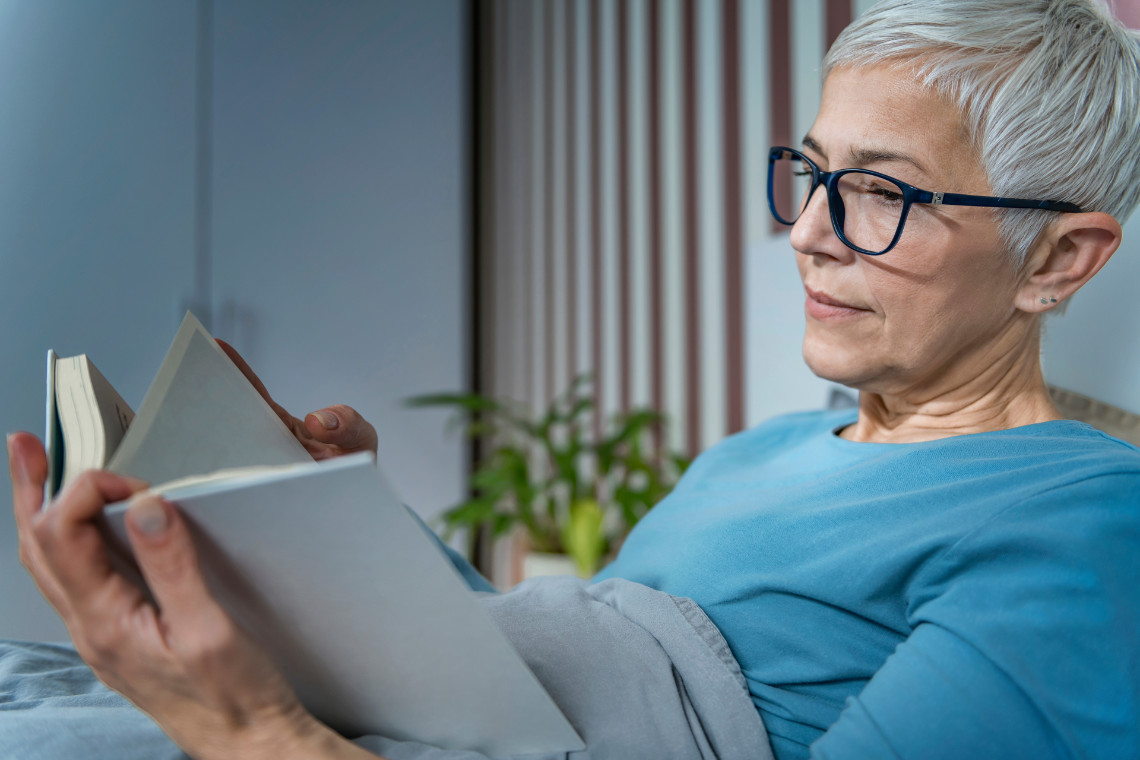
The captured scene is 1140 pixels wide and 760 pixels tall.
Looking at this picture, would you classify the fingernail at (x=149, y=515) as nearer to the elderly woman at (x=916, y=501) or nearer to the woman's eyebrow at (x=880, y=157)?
the elderly woman at (x=916, y=501)

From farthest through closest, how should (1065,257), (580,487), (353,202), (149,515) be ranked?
(353,202) → (580,487) → (1065,257) → (149,515)

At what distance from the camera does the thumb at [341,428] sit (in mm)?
768

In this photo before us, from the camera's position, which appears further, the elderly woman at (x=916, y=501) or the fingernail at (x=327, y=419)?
the fingernail at (x=327, y=419)

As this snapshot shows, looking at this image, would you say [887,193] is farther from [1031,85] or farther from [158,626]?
[158,626]

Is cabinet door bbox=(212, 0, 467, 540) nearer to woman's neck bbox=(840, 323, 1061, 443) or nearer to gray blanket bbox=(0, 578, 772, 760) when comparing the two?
gray blanket bbox=(0, 578, 772, 760)

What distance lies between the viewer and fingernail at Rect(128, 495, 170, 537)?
38 centimetres

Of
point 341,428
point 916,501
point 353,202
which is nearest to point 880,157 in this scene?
point 916,501

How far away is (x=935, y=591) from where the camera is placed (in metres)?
0.58

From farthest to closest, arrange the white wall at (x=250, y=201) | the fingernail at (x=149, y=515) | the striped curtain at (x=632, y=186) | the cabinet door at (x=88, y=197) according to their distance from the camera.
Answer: the striped curtain at (x=632, y=186)
the white wall at (x=250, y=201)
the cabinet door at (x=88, y=197)
the fingernail at (x=149, y=515)

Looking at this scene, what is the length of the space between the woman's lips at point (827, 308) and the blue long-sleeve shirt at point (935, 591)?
0.46 feet

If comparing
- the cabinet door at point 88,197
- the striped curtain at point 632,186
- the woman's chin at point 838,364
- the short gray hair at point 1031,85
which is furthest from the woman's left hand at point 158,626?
the striped curtain at point 632,186

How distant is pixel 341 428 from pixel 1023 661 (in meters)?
0.62

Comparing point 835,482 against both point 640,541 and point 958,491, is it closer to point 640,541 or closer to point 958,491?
point 958,491

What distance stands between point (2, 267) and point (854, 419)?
1083 mm
